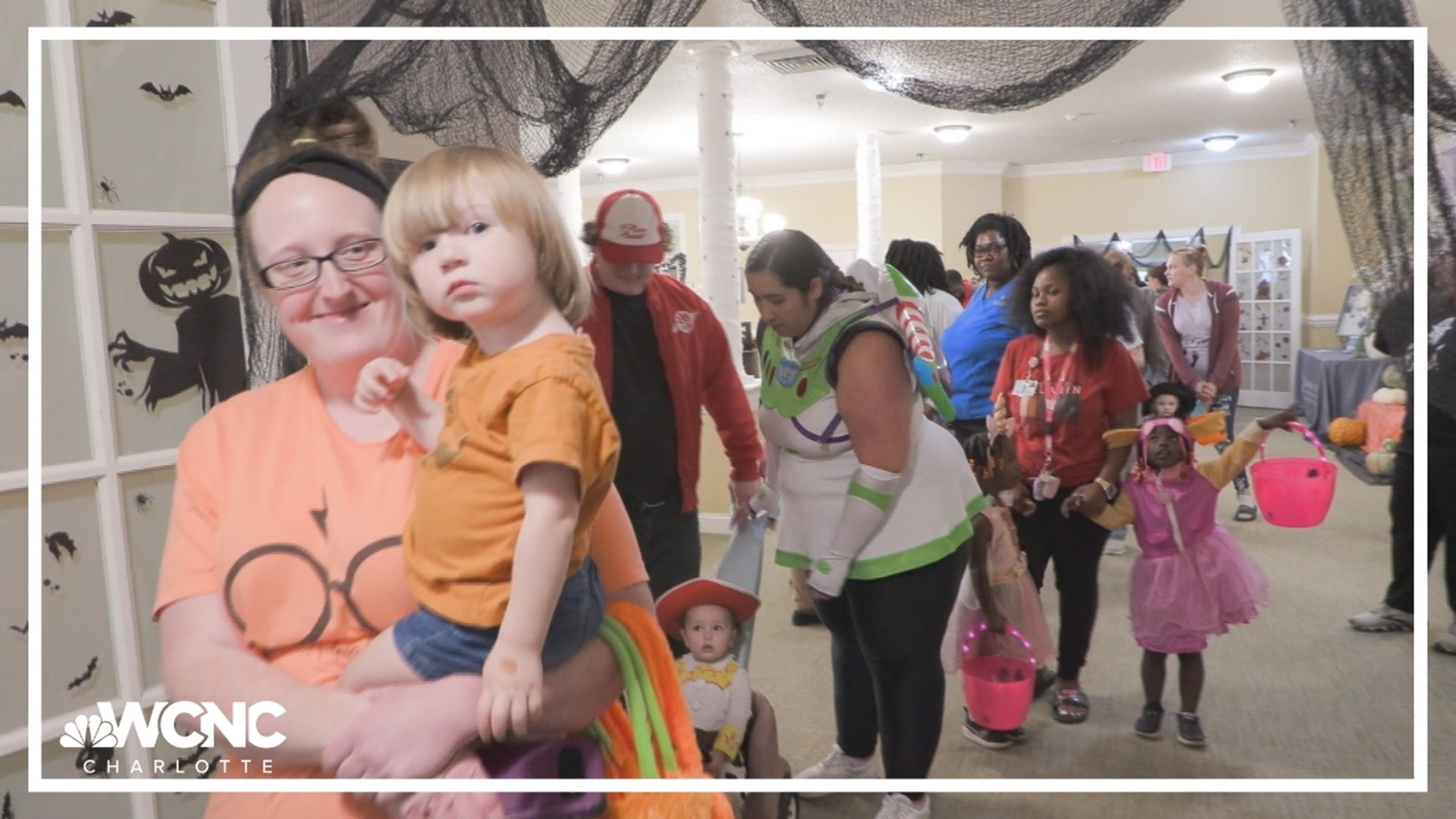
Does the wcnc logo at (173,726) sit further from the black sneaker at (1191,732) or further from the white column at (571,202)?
the black sneaker at (1191,732)

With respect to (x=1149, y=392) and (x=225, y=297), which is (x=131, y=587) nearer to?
(x=225, y=297)

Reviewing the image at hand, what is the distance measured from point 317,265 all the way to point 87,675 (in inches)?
27.1

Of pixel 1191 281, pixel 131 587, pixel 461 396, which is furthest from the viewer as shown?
pixel 131 587

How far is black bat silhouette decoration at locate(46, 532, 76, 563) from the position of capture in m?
1.10

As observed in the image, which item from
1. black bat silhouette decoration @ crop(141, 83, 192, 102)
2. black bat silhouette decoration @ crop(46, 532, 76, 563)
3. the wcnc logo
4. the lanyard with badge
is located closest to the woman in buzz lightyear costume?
the lanyard with badge

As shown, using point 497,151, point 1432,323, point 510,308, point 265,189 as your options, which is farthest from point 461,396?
point 1432,323

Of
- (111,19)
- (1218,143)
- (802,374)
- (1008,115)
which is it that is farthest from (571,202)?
(1218,143)

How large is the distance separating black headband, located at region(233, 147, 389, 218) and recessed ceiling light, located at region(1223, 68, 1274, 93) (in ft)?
3.22

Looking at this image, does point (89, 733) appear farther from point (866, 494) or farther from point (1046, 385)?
point (1046, 385)

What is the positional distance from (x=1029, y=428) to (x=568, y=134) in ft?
2.18

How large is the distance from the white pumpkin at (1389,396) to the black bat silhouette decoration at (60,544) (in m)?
1.63

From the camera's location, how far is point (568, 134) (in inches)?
41.7

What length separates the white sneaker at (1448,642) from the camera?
3.84 ft

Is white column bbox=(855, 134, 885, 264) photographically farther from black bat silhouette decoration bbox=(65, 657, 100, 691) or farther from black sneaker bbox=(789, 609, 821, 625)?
black bat silhouette decoration bbox=(65, 657, 100, 691)
